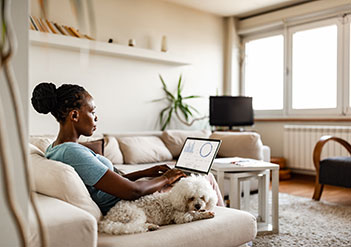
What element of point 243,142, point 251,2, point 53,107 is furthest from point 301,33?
point 53,107

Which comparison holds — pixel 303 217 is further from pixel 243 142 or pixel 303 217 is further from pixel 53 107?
pixel 53 107

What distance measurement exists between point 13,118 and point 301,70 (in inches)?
187

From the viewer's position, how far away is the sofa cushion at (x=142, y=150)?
3.54m

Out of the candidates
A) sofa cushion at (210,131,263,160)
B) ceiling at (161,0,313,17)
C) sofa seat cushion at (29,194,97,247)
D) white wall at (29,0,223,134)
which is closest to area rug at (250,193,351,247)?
sofa cushion at (210,131,263,160)

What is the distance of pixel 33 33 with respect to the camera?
3355 mm

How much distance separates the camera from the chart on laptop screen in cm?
188

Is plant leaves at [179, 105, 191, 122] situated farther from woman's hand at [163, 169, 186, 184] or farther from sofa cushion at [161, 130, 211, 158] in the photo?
woman's hand at [163, 169, 186, 184]

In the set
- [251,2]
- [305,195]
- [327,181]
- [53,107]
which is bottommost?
[305,195]

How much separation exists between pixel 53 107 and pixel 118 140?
2.17 meters

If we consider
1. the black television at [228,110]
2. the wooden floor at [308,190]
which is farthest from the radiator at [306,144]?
the black television at [228,110]

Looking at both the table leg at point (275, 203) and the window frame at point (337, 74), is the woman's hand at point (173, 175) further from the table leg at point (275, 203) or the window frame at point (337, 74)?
the window frame at point (337, 74)

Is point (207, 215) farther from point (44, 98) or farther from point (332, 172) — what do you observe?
point (332, 172)

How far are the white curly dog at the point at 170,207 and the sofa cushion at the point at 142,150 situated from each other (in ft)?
6.54

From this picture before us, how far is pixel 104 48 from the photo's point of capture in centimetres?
405
